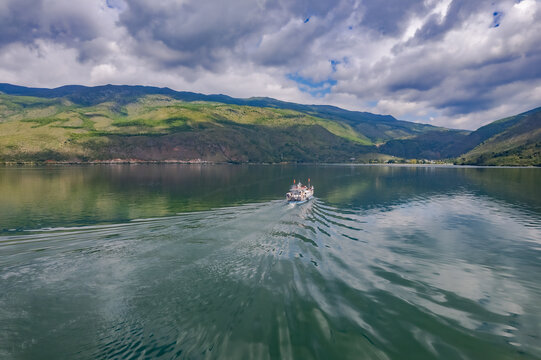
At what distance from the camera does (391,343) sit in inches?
496

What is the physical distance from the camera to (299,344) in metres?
12.5

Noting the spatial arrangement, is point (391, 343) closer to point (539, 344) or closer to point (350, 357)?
point (350, 357)

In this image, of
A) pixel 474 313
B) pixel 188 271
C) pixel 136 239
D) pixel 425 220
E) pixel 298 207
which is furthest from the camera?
pixel 298 207

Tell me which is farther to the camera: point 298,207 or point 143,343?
point 298,207

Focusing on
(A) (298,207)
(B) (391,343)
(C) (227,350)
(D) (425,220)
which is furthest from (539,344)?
(A) (298,207)

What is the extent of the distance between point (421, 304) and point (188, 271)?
1672 cm

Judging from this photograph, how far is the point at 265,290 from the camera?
58.1 feet

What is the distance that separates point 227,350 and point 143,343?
4.14m

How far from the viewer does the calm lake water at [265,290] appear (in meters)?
12.5

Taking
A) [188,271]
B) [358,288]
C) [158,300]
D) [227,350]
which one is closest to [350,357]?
[227,350]

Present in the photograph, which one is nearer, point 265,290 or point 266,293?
point 266,293

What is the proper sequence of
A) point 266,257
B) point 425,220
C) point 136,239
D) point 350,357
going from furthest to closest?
point 425,220 → point 136,239 → point 266,257 → point 350,357

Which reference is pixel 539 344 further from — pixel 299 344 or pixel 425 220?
pixel 425 220

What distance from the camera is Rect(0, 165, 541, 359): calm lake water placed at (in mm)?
12484
